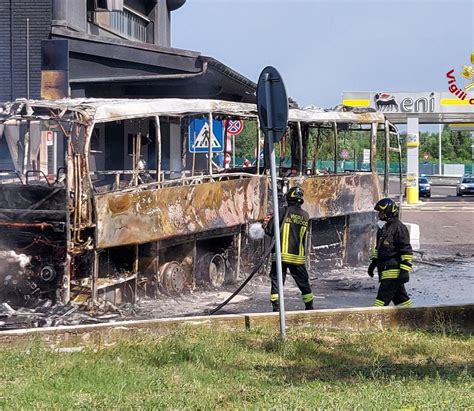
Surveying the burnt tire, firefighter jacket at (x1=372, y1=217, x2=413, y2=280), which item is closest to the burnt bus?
the burnt tire

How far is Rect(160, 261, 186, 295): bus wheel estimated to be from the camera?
38.9 feet

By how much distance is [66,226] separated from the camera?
9.79 m

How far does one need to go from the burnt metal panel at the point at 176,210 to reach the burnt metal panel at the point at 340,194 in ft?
3.70

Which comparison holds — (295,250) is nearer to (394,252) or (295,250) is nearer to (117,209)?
(394,252)

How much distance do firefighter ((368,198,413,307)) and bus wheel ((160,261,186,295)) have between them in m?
3.04

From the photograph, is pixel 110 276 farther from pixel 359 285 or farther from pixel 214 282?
pixel 359 285

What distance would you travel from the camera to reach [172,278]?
12000mm

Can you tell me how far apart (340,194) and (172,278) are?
4377 millimetres

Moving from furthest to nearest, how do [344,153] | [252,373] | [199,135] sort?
[344,153] < [199,135] < [252,373]

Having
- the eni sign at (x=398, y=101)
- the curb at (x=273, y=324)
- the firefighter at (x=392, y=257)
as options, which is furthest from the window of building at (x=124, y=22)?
the eni sign at (x=398, y=101)

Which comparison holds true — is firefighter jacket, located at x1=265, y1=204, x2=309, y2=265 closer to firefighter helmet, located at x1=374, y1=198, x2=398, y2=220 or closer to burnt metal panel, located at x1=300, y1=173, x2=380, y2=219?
firefighter helmet, located at x1=374, y1=198, x2=398, y2=220

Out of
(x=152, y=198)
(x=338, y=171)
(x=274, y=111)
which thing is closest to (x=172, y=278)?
(x=152, y=198)

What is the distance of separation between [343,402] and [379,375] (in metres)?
1.18

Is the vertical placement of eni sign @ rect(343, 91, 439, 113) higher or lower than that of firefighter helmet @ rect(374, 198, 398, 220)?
higher
